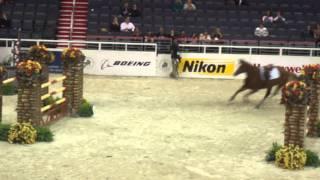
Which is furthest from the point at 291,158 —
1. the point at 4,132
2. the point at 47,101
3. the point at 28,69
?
the point at 47,101

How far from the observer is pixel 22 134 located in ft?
41.1

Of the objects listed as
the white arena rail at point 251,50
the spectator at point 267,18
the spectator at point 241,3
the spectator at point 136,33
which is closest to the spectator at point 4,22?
the spectator at point 136,33

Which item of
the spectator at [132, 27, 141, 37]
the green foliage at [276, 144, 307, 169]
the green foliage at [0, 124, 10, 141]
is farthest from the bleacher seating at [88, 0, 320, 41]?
the green foliage at [276, 144, 307, 169]

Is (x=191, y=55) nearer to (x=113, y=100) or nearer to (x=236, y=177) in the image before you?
(x=113, y=100)

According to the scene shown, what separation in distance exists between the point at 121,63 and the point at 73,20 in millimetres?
5170

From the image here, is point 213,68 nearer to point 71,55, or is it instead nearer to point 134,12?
point 134,12

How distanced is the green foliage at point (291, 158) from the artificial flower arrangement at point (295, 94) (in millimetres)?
855

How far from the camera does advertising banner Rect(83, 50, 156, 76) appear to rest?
85.1ft

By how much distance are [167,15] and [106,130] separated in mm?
16120

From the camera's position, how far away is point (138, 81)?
24266 mm

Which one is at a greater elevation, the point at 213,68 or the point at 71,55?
the point at 71,55

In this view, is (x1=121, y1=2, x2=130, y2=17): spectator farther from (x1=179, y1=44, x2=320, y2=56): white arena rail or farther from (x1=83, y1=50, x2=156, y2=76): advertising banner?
(x1=179, y1=44, x2=320, y2=56): white arena rail

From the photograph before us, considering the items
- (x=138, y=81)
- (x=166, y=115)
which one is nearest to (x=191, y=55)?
(x=138, y=81)

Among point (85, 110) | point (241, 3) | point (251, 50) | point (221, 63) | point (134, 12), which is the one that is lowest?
point (85, 110)
